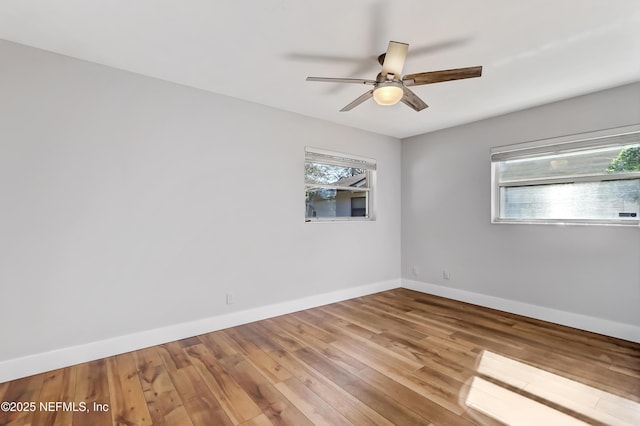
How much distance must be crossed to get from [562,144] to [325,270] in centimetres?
306

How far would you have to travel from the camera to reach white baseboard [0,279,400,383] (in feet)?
7.05

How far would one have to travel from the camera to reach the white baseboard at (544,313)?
2.80 m

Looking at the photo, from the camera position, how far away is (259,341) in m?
2.74

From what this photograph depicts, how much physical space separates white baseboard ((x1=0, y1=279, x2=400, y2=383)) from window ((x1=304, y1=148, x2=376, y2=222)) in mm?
1096

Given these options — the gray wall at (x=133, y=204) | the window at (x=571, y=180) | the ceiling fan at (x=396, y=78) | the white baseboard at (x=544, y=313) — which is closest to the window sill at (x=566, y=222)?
the window at (x=571, y=180)

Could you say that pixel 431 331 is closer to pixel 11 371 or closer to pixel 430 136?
pixel 430 136

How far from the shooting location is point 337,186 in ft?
13.5

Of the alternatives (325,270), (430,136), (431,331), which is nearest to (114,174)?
(325,270)

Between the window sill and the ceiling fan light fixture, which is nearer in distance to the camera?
the ceiling fan light fixture

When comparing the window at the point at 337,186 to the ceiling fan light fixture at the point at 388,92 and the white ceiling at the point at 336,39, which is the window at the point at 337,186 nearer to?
the white ceiling at the point at 336,39

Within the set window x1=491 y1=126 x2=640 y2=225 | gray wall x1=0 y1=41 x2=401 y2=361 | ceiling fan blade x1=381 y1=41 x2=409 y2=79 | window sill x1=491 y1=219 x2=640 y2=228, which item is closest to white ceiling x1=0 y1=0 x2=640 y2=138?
ceiling fan blade x1=381 y1=41 x2=409 y2=79

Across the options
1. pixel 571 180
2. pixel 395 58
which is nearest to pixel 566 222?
pixel 571 180

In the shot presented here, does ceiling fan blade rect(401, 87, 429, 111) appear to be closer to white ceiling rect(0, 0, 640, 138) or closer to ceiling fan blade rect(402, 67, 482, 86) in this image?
ceiling fan blade rect(402, 67, 482, 86)

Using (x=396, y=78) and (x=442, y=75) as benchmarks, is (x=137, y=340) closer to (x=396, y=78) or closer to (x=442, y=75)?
(x=396, y=78)
